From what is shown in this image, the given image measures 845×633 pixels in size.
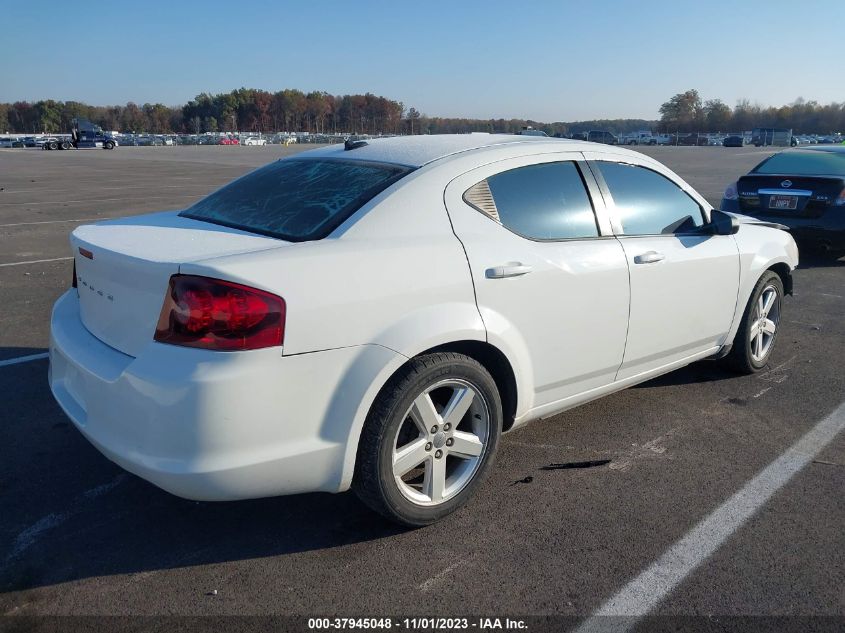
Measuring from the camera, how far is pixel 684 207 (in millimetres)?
4340

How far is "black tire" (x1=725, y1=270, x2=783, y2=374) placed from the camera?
15.7ft

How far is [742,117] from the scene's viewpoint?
441 ft

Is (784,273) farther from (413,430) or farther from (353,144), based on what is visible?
(413,430)

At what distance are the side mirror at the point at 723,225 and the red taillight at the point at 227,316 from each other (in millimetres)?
2898

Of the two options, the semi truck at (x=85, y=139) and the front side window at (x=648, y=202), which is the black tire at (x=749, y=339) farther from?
the semi truck at (x=85, y=139)

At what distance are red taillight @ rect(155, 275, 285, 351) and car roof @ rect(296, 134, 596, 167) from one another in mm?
1163

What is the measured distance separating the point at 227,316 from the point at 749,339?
3.74 metres

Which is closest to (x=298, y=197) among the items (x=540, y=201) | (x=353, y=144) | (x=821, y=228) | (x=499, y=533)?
(x=353, y=144)

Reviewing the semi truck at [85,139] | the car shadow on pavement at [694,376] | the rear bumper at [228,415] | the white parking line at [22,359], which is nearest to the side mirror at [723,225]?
the car shadow on pavement at [694,376]

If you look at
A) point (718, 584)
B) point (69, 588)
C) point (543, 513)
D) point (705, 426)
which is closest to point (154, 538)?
point (69, 588)

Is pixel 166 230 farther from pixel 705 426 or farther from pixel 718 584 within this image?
pixel 705 426

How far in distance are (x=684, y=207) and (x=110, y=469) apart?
3532mm

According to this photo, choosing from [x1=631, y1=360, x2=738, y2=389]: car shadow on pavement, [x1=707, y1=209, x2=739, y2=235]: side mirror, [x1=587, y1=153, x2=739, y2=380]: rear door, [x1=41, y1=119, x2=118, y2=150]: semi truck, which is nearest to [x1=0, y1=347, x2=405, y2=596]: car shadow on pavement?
[x1=587, y1=153, x2=739, y2=380]: rear door

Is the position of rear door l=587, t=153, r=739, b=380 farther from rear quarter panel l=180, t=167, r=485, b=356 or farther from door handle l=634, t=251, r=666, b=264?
rear quarter panel l=180, t=167, r=485, b=356
